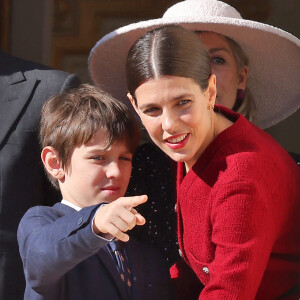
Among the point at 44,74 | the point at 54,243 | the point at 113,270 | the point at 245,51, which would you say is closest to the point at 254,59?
the point at 245,51

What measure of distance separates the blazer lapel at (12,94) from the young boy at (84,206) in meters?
0.14

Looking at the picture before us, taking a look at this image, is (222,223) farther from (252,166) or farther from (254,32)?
(254,32)

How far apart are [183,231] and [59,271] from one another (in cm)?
33

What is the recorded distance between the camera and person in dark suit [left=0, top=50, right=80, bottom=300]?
2.38m

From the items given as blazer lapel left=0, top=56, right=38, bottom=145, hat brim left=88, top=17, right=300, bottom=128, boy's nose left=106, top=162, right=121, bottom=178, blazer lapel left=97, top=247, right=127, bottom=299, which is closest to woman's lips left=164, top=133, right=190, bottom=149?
boy's nose left=106, top=162, right=121, bottom=178

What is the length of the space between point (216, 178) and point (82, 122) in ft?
1.30

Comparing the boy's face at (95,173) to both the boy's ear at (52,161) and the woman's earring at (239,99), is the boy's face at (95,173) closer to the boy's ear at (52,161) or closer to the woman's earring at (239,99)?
the boy's ear at (52,161)

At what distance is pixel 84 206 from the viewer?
2150 mm

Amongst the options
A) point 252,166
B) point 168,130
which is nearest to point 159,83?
point 168,130

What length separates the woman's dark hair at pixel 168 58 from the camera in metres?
1.93

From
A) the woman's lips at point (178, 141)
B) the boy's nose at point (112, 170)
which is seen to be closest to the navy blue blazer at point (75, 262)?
the boy's nose at point (112, 170)

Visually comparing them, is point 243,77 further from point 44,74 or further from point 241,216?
point 241,216

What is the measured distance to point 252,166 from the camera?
1893 millimetres

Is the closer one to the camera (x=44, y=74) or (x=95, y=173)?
(x=95, y=173)
